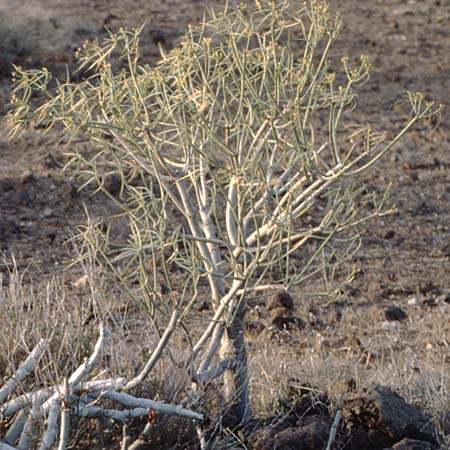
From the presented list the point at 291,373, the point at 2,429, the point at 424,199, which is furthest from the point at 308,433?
the point at 424,199

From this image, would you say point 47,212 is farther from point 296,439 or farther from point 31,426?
point 31,426

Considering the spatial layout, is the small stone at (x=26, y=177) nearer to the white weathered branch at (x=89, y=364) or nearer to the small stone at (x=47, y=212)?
the small stone at (x=47, y=212)

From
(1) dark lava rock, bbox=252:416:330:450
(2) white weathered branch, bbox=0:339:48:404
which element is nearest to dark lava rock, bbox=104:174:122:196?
(1) dark lava rock, bbox=252:416:330:450

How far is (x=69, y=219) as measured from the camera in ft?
27.3

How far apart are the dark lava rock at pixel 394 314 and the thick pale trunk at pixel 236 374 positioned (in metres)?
2.66

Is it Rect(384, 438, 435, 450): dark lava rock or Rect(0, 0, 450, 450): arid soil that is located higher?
Rect(384, 438, 435, 450): dark lava rock

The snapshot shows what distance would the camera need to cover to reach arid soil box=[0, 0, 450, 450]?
578cm

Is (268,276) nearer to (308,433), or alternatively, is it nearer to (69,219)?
(69,219)

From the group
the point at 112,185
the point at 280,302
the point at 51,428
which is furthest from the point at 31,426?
the point at 112,185

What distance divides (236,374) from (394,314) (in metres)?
2.82

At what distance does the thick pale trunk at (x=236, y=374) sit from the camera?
4.36 meters

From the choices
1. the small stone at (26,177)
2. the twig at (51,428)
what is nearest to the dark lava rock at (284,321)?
the small stone at (26,177)

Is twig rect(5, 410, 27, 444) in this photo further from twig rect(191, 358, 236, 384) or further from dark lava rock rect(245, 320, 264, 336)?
dark lava rock rect(245, 320, 264, 336)

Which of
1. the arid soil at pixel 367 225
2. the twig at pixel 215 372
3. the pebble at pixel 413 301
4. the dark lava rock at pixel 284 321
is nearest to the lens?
the twig at pixel 215 372
